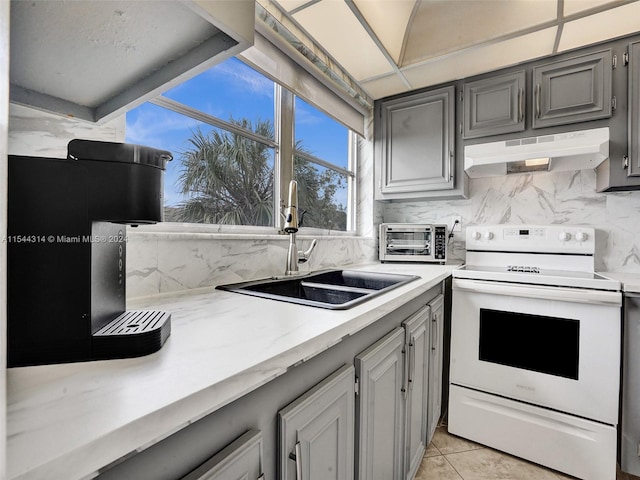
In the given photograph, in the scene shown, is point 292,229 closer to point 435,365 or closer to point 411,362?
point 411,362

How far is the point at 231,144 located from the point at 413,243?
1515 millimetres

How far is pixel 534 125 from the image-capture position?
77.2 inches

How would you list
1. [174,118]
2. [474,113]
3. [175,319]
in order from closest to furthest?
[175,319] → [174,118] → [474,113]

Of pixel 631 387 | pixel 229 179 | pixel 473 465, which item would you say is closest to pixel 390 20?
pixel 229 179

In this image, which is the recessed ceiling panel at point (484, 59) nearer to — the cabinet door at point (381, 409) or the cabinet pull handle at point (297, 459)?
the cabinet door at point (381, 409)

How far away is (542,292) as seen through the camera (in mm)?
1599

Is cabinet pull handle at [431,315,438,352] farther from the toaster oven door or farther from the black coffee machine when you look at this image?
the black coffee machine

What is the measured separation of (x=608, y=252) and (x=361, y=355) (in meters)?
2.14

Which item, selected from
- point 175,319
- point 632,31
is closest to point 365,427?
point 175,319

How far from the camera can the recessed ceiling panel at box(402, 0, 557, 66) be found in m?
1.71

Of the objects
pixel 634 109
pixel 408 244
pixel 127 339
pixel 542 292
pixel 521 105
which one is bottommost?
pixel 542 292

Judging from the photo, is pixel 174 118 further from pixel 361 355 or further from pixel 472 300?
pixel 472 300

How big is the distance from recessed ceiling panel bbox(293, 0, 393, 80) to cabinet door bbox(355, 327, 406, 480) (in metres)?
1.55

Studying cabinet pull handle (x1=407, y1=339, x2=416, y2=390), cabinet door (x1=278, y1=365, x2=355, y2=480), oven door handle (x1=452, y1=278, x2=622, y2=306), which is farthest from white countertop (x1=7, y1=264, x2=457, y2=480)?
oven door handle (x1=452, y1=278, x2=622, y2=306)
